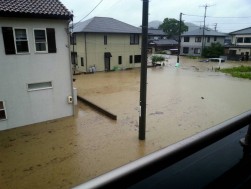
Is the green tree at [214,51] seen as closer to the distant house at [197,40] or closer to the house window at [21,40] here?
the distant house at [197,40]

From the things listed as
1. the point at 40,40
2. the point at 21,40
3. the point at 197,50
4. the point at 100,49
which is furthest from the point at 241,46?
the point at 21,40

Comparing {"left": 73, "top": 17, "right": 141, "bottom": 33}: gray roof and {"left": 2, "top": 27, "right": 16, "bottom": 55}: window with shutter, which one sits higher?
{"left": 73, "top": 17, "right": 141, "bottom": 33}: gray roof

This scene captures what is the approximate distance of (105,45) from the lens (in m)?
27.4

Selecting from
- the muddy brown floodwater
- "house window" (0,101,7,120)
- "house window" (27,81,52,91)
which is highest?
"house window" (27,81,52,91)

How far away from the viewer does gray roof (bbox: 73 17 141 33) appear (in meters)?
26.3

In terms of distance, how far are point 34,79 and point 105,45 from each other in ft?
57.7

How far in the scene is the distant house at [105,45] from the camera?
26.3m

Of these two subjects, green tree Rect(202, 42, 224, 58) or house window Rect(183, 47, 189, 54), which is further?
house window Rect(183, 47, 189, 54)

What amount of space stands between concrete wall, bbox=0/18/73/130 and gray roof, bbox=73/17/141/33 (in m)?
15.0

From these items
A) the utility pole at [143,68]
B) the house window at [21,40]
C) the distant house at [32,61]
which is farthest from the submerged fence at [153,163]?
the house window at [21,40]

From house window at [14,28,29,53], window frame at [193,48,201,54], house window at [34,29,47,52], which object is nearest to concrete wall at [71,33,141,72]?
house window at [34,29,47,52]

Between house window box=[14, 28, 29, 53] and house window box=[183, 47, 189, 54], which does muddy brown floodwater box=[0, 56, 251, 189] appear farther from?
house window box=[183, 47, 189, 54]

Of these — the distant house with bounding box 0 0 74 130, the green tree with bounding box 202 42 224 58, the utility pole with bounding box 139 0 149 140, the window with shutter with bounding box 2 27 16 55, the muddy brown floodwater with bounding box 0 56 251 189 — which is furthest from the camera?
the green tree with bounding box 202 42 224 58

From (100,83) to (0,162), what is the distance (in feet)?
45.5
